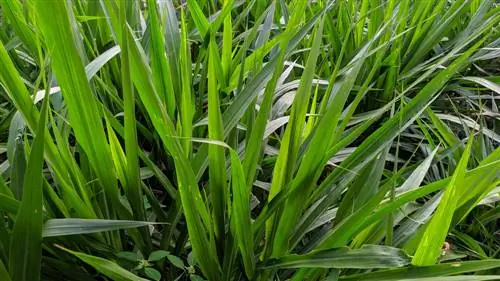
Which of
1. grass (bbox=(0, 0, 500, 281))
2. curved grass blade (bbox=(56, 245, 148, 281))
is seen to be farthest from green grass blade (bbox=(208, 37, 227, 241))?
curved grass blade (bbox=(56, 245, 148, 281))

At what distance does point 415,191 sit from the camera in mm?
567

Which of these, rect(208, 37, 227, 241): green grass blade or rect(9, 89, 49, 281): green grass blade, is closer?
rect(9, 89, 49, 281): green grass blade

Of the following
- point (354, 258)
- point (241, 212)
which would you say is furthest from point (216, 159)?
point (354, 258)

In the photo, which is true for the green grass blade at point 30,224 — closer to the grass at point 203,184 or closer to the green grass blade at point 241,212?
the grass at point 203,184

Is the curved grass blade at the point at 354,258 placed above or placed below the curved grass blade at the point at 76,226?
below

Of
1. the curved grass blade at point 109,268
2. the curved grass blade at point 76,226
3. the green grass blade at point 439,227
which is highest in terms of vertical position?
the green grass blade at point 439,227

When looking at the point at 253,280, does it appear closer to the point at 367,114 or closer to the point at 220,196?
the point at 220,196

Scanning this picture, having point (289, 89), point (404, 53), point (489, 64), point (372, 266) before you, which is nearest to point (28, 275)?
point (372, 266)

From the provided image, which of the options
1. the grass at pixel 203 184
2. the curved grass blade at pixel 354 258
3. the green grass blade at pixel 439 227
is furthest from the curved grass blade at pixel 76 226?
the green grass blade at pixel 439 227

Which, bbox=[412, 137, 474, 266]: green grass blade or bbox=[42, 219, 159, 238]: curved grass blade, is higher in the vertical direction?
bbox=[412, 137, 474, 266]: green grass blade

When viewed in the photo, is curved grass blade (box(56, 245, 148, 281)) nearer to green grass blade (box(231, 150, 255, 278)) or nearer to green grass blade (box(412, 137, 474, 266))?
green grass blade (box(231, 150, 255, 278))

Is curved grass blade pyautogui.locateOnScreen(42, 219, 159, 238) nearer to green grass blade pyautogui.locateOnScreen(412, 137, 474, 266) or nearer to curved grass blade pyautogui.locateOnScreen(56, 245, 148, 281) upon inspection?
curved grass blade pyautogui.locateOnScreen(56, 245, 148, 281)

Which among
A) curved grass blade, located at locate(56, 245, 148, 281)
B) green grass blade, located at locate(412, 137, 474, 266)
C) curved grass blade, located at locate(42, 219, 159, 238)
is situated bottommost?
curved grass blade, located at locate(56, 245, 148, 281)

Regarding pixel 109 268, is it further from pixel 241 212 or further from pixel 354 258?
pixel 354 258
